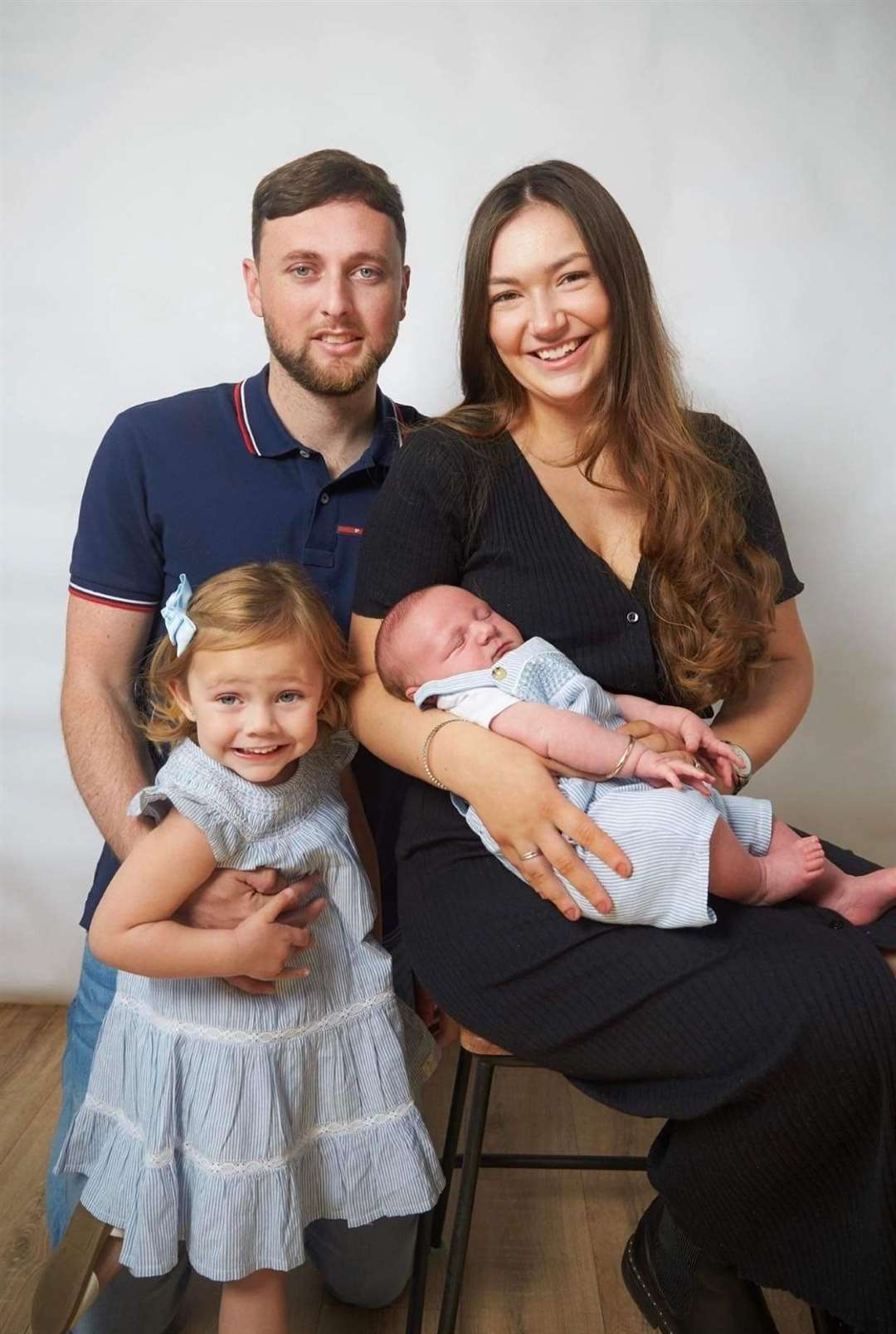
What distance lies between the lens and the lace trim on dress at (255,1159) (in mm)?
1715

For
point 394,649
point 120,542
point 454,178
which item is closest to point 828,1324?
point 394,649

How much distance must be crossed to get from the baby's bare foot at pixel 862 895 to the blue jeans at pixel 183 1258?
3.06 ft

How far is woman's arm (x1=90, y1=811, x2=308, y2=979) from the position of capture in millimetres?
1641

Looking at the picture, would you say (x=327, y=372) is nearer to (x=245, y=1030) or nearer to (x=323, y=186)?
(x=323, y=186)

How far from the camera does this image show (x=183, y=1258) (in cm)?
215

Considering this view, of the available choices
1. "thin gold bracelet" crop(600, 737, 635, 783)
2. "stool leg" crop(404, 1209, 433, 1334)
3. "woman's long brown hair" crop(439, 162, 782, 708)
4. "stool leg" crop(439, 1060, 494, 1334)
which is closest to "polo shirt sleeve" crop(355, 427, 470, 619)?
"woman's long brown hair" crop(439, 162, 782, 708)

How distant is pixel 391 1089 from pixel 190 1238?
12.9 inches

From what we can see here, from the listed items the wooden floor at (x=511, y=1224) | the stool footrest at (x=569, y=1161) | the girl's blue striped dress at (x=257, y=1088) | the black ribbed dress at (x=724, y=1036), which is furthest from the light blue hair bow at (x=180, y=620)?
the wooden floor at (x=511, y=1224)

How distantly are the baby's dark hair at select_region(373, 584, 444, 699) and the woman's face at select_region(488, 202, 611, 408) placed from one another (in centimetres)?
38

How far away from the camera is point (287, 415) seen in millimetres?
2164

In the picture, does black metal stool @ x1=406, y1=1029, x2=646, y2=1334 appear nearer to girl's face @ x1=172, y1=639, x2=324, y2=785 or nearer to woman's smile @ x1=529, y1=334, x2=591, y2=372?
girl's face @ x1=172, y1=639, x2=324, y2=785

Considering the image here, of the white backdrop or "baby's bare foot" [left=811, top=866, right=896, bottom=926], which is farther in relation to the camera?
the white backdrop

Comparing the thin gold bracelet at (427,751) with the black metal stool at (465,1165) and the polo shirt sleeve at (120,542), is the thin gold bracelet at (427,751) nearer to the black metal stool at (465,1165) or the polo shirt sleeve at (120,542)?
the black metal stool at (465,1165)

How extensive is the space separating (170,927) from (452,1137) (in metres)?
0.85
